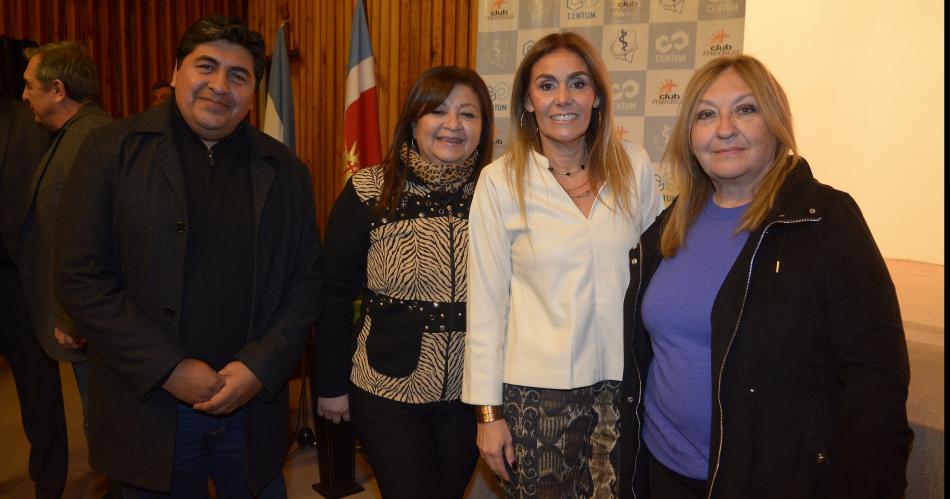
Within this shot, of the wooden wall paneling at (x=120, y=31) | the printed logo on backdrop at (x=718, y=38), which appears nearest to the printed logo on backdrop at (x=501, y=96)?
the printed logo on backdrop at (x=718, y=38)

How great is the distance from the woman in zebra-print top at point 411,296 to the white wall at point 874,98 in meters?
2.01

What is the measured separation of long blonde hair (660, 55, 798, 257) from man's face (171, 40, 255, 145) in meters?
1.23

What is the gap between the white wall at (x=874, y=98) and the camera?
3.21 meters

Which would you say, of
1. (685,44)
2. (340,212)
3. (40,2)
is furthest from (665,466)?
(40,2)

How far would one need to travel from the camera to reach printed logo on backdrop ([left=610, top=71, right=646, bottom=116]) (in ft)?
12.1

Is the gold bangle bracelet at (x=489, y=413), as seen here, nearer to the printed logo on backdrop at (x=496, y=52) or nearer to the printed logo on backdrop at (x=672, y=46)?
the printed logo on backdrop at (x=672, y=46)

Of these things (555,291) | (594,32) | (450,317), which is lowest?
(450,317)

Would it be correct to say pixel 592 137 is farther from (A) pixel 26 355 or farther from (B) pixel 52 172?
(A) pixel 26 355

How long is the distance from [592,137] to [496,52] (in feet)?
7.69

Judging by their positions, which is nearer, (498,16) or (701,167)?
(701,167)

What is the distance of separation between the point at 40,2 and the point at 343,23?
2676 mm

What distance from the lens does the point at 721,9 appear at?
3.44 meters

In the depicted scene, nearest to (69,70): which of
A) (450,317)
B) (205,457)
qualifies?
(205,457)

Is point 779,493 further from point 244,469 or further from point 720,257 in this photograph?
point 244,469
